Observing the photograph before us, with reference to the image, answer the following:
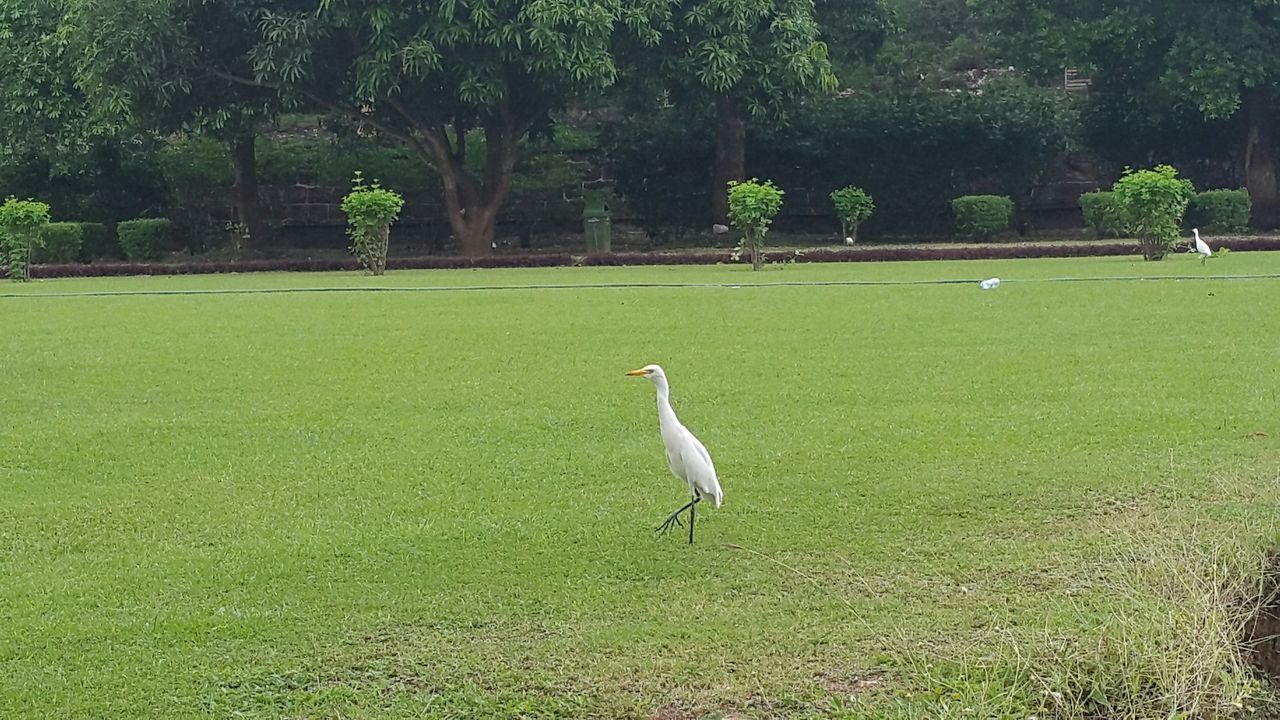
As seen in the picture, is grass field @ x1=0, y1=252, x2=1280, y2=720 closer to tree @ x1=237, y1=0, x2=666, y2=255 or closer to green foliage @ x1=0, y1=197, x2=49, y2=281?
green foliage @ x1=0, y1=197, x2=49, y2=281

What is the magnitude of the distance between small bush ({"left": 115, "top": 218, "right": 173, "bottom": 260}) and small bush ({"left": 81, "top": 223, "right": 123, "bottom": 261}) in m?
0.25

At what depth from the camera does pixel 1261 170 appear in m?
21.8

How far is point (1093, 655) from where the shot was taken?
274 centimetres

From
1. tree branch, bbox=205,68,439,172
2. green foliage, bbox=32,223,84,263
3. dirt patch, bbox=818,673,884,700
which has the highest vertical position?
tree branch, bbox=205,68,439,172

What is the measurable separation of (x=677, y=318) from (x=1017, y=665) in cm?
656

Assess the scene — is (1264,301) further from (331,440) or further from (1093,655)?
(1093,655)

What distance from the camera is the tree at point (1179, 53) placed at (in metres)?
19.4

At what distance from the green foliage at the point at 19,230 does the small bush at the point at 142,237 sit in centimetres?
477

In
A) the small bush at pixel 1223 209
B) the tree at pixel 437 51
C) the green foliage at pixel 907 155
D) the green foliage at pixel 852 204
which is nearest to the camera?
the tree at pixel 437 51

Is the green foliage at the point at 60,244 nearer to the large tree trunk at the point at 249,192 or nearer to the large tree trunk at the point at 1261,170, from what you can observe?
the large tree trunk at the point at 249,192

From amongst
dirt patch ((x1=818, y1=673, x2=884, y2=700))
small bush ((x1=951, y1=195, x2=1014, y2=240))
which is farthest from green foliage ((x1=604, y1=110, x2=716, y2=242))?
dirt patch ((x1=818, y1=673, x2=884, y2=700))

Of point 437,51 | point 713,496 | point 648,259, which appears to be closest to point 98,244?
point 437,51

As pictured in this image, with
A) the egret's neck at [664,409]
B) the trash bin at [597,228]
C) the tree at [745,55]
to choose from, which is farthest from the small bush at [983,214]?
the egret's neck at [664,409]

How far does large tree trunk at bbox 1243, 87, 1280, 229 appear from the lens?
21516 millimetres
